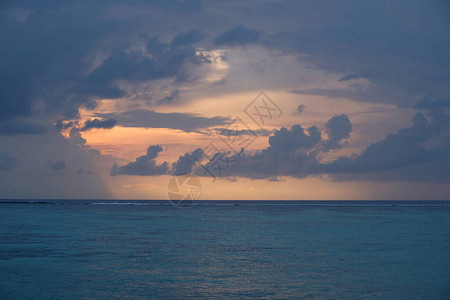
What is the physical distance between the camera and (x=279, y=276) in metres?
26.2

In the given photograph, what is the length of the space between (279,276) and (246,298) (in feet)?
17.2

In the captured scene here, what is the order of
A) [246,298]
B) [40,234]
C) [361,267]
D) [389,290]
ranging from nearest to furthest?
[246,298] → [389,290] → [361,267] → [40,234]

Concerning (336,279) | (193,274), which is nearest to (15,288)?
(193,274)

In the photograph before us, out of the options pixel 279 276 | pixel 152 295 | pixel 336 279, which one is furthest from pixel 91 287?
pixel 336 279

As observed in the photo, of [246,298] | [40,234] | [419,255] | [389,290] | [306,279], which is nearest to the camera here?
[246,298]

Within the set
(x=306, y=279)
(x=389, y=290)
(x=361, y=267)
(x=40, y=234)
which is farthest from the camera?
(x=40, y=234)

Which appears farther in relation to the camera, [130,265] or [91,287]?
[130,265]

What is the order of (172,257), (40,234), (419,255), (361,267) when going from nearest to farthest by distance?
(361,267)
(172,257)
(419,255)
(40,234)

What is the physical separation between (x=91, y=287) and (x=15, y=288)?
402cm

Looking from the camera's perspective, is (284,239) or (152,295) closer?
(152,295)

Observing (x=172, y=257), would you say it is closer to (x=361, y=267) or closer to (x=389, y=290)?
(x=361, y=267)

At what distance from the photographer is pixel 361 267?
29.4 m

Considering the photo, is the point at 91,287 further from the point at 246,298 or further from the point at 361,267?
the point at 361,267

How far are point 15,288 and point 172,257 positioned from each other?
11650mm
